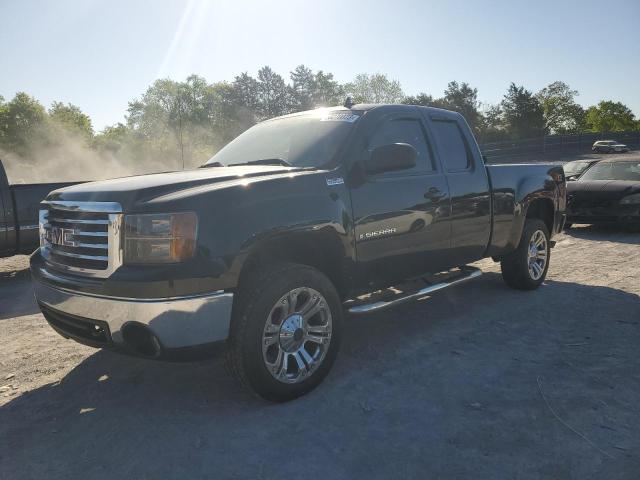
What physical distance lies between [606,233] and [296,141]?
8.31m

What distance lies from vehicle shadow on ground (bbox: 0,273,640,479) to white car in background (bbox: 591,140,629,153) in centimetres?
4492

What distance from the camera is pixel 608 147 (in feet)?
141

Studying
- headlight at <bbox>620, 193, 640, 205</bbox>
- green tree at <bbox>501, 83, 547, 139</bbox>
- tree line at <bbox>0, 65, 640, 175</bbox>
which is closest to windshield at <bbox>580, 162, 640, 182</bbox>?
headlight at <bbox>620, 193, 640, 205</bbox>

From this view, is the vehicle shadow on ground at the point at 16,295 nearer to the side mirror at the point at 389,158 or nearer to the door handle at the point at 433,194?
the side mirror at the point at 389,158

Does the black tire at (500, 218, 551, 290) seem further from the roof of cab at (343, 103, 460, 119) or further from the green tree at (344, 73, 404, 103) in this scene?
the green tree at (344, 73, 404, 103)

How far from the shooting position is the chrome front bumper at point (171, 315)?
274 cm

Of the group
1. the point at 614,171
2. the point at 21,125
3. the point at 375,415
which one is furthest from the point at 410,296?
the point at 21,125

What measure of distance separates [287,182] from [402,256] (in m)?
1.25

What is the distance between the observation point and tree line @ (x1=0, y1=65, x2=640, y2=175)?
64.9 m

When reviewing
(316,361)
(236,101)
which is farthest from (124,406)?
(236,101)

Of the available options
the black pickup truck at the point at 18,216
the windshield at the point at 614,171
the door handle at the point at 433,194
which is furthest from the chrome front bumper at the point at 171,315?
the windshield at the point at 614,171

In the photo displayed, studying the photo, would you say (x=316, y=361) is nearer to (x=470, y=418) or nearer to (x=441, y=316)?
(x=470, y=418)

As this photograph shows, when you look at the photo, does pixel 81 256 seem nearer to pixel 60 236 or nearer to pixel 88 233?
pixel 88 233

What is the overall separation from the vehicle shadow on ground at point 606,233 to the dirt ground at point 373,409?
4947 millimetres
